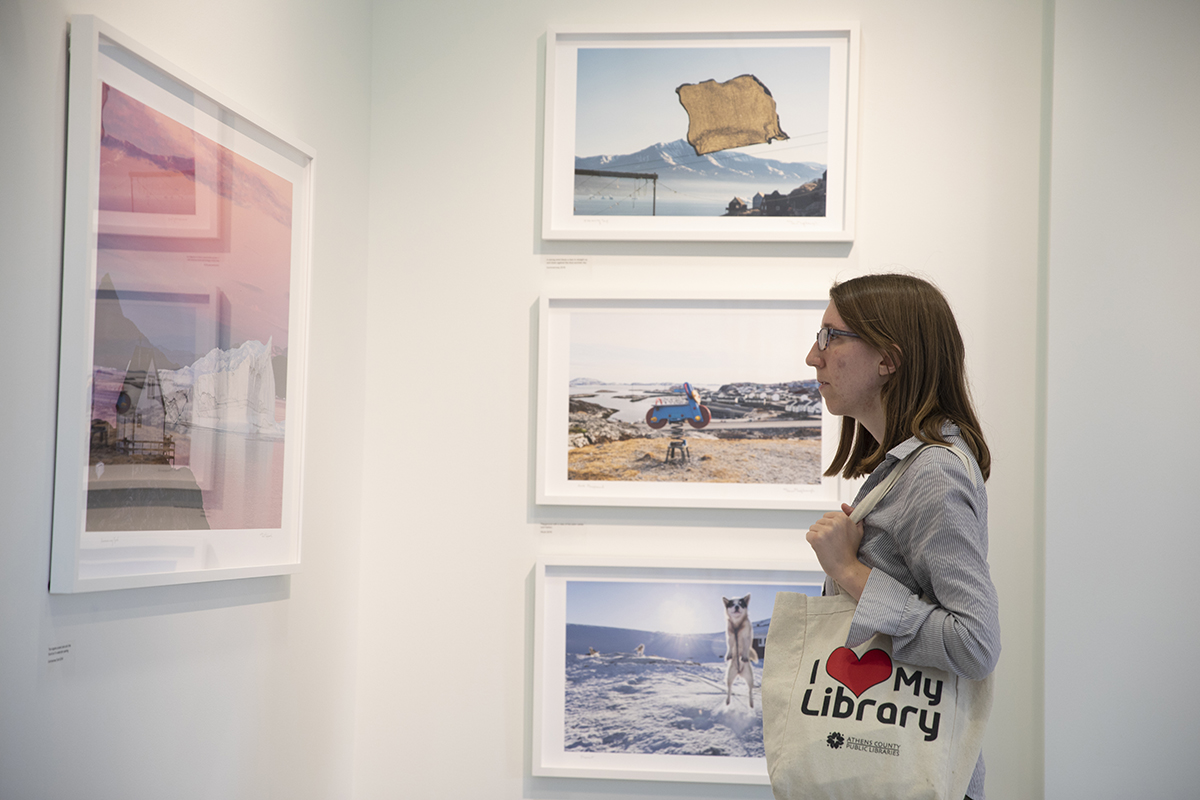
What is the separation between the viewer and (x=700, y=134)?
2.54 m

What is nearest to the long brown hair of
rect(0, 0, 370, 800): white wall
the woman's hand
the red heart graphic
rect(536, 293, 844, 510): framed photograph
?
the woman's hand

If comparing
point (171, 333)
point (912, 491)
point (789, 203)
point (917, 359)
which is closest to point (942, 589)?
point (912, 491)

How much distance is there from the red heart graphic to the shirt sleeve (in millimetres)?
29

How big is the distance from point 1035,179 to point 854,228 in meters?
0.53

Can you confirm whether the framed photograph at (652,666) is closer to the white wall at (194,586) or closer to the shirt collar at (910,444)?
the white wall at (194,586)

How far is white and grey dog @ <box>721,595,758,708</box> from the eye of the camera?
2438 mm

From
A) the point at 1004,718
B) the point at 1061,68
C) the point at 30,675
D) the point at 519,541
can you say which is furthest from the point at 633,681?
the point at 1061,68

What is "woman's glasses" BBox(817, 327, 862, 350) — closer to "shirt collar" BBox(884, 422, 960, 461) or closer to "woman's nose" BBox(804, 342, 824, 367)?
"woman's nose" BBox(804, 342, 824, 367)

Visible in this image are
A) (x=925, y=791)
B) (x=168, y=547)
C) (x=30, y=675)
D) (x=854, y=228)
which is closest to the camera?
(x=925, y=791)

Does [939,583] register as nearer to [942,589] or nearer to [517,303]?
[942,589]

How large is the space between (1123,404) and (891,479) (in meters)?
1.39

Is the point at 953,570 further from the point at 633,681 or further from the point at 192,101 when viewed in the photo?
the point at 192,101

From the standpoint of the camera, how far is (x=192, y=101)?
170 centimetres

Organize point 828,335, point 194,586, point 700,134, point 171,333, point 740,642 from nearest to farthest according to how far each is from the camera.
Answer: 1. point 828,335
2. point 171,333
3. point 194,586
4. point 740,642
5. point 700,134
